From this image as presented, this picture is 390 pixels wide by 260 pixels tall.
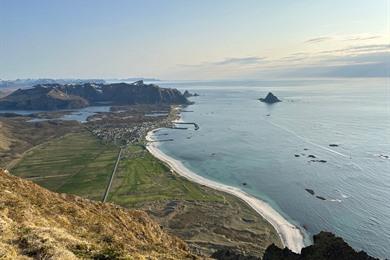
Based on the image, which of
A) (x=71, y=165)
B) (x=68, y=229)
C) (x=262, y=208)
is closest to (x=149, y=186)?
(x=262, y=208)

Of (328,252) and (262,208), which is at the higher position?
(328,252)

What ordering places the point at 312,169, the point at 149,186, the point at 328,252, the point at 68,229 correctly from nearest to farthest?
the point at 68,229 → the point at 328,252 → the point at 149,186 → the point at 312,169

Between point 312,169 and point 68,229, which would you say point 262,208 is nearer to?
point 312,169

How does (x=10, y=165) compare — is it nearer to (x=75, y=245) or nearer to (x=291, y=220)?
(x=291, y=220)

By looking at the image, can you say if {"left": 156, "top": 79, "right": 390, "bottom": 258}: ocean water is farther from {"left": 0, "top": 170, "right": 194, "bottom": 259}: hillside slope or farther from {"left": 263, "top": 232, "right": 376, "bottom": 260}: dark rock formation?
{"left": 0, "top": 170, "right": 194, "bottom": 259}: hillside slope

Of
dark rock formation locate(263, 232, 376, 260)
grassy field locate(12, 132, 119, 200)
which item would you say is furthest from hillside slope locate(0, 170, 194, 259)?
grassy field locate(12, 132, 119, 200)

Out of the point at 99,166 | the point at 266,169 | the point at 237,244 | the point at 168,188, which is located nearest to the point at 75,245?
the point at 237,244
